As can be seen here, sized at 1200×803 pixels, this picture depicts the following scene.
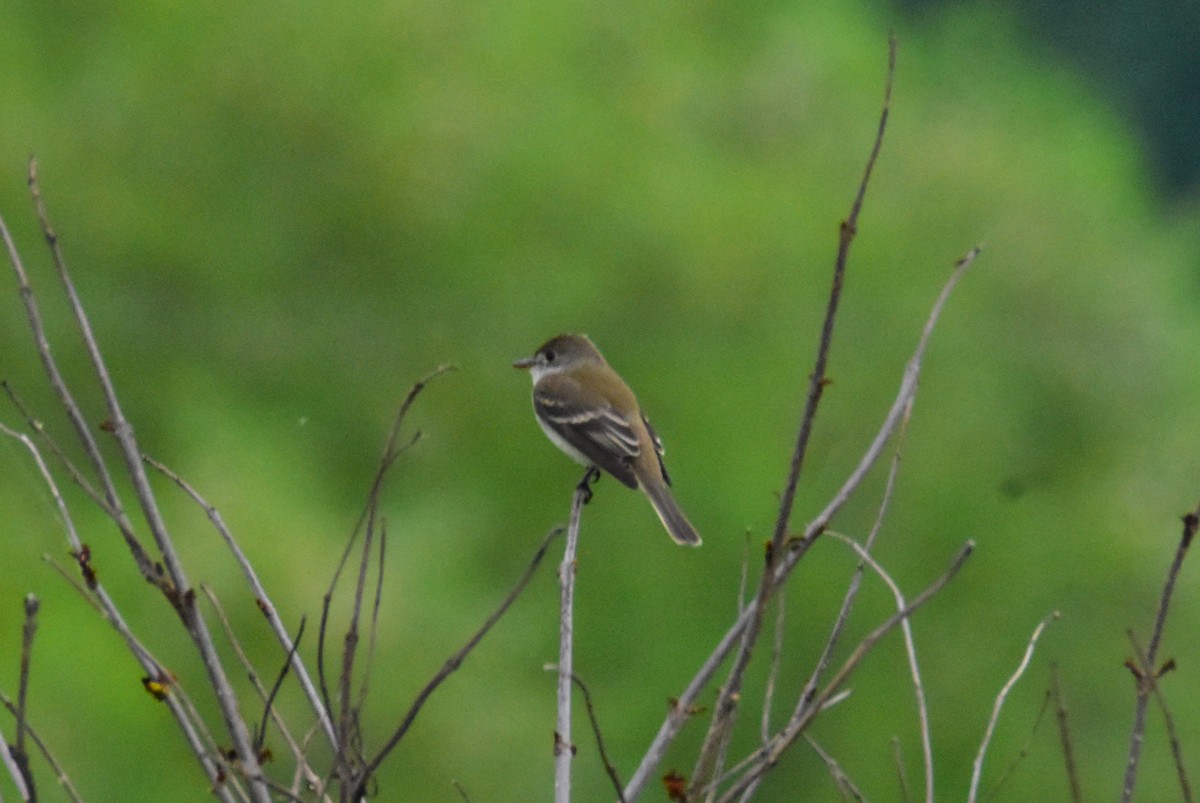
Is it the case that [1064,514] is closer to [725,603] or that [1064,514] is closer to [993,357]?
[993,357]

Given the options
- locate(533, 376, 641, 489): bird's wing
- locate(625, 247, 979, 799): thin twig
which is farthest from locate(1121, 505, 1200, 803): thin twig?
locate(533, 376, 641, 489): bird's wing

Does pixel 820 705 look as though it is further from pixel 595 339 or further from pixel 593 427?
pixel 595 339

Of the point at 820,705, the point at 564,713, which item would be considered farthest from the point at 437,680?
the point at 820,705

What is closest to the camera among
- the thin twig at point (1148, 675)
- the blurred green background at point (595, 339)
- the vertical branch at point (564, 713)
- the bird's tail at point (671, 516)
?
the thin twig at point (1148, 675)

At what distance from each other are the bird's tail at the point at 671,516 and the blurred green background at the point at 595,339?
19.5ft

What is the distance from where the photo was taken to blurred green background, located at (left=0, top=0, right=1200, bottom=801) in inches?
535

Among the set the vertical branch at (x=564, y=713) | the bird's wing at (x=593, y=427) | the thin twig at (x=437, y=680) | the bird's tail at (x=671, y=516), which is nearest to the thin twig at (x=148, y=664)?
the thin twig at (x=437, y=680)

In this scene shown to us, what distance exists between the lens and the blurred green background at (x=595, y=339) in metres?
13.6

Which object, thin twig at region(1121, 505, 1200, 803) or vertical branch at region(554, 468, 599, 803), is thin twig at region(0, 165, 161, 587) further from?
thin twig at region(1121, 505, 1200, 803)

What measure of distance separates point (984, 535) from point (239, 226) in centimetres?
660

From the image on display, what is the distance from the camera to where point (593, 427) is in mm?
6453

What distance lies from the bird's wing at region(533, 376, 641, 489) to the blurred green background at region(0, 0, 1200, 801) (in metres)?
5.53

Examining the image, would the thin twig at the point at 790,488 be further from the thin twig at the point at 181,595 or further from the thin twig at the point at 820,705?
the thin twig at the point at 181,595

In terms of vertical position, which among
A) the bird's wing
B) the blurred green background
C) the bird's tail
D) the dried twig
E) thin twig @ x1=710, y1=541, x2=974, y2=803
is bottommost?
thin twig @ x1=710, y1=541, x2=974, y2=803
